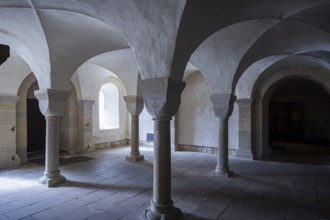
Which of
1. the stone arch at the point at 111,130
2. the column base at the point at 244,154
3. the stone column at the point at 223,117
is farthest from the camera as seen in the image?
the stone arch at the point at 111,130

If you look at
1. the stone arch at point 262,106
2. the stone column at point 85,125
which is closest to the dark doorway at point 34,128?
the stone column at point 85,125

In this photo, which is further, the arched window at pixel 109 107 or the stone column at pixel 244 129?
the arched window at pixel 109 107

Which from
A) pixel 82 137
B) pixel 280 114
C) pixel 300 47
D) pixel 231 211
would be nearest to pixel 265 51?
pixel 300 47

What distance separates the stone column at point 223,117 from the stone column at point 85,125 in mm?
4985

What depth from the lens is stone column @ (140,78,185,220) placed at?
10.3 feet

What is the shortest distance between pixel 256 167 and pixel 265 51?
2929 millimetres

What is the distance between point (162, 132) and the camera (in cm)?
323

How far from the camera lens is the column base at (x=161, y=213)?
309 centimetres

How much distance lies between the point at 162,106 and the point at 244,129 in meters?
5.15

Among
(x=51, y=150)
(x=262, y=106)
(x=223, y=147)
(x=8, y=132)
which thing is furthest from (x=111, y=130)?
(x=262, y=106)

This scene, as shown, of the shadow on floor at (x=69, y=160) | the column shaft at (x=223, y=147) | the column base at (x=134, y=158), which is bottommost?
the shadow on floor at (x=69, y=160)

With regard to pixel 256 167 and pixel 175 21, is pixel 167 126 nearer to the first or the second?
pixel 175 21

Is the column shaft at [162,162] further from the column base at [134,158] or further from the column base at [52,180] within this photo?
the column base at [134,158]

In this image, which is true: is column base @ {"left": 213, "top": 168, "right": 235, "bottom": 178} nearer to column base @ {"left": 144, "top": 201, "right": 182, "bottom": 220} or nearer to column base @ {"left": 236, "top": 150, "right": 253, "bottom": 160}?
column base @ {"left": 236, "top": 150, "right": 253, "bottom": 160}
